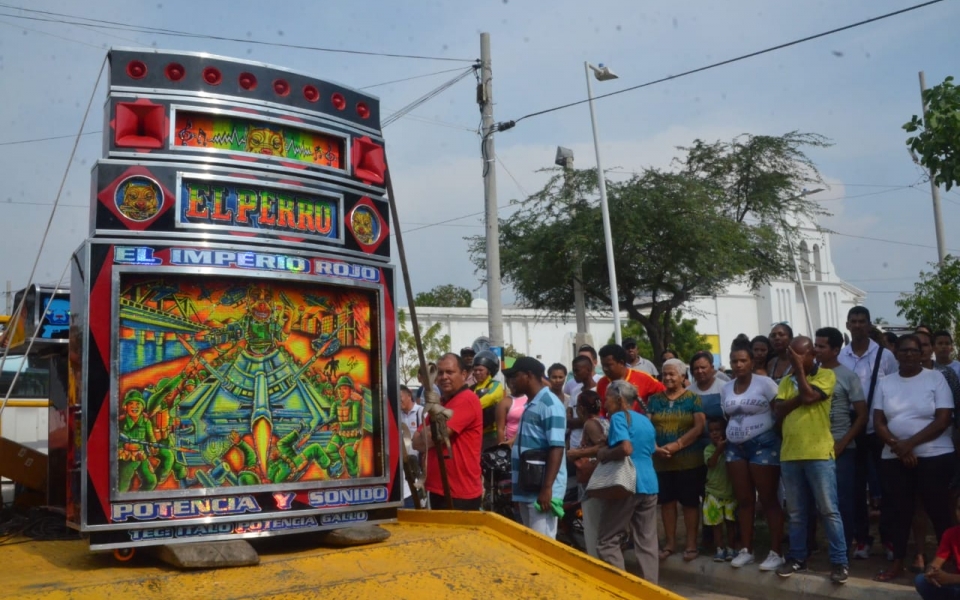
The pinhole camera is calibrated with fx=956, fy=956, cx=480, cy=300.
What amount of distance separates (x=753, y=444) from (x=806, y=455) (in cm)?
74

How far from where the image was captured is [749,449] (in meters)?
8.24

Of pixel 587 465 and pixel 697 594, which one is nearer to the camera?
pixel 587 465

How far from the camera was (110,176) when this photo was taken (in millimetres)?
3949

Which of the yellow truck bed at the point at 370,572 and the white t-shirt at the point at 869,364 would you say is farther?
the white t-shirt at the point at 869,364

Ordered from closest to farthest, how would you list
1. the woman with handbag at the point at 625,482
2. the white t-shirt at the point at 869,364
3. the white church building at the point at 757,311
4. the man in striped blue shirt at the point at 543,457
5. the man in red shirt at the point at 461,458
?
the man in red shirt at the point at 461,458, the man in striped blue shirt at the point at 543,457, the woman with handbag at the point at 625,482, the white t-shirt at the point at 869,364, the white church building at the point at 757,311

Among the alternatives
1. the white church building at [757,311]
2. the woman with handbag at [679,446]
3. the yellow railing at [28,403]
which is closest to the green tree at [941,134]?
the woman with handbag at [679,446]

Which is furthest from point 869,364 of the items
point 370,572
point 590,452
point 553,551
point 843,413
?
point 370,572

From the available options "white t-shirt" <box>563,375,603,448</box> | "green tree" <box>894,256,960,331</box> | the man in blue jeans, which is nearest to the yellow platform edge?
"white t-shirt" <box>563,375,603,448</box>

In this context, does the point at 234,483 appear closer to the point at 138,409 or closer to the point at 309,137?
the point at 138,409

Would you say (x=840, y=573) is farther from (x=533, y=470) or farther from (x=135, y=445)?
(x=135, y=445)

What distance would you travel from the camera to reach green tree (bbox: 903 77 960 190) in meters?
8.73

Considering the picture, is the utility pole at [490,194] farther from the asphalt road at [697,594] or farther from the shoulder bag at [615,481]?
the shoulder bag at [615,481]

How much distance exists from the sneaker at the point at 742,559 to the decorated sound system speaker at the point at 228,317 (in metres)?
4.74

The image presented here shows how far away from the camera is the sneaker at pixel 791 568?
785cm
